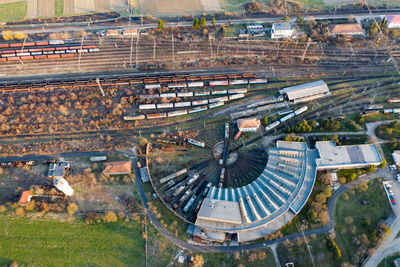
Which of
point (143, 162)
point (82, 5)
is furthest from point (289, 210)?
point (82, 5)

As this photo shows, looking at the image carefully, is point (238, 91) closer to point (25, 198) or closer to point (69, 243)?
point (69, 243)

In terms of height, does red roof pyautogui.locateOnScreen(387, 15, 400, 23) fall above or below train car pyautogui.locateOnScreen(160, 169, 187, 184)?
above

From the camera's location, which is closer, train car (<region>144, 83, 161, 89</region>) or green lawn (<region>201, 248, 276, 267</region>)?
green lawn (<region>201, 248, 276, 267</region>)

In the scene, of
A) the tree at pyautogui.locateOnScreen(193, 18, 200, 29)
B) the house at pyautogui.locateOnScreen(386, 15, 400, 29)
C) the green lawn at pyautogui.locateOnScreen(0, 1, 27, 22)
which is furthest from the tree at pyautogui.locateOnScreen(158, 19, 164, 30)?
A: the house at pyautogui.locateOnScreen(386, 15, 400, 29)

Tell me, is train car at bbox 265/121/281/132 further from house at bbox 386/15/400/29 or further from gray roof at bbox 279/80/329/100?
house at bbox 386/15/400/29

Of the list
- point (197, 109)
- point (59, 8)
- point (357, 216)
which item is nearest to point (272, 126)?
point (197, 109)

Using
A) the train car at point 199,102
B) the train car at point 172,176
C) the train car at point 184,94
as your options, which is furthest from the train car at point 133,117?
the train car at point 172,176

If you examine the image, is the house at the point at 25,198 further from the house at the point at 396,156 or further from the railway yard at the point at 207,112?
the house at the point at 396,156
